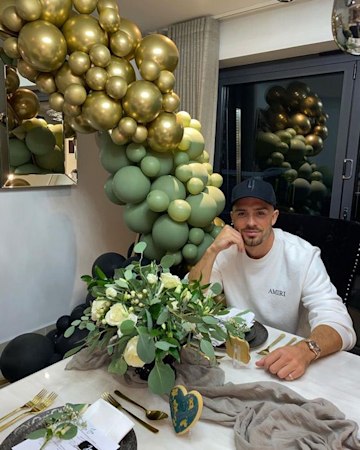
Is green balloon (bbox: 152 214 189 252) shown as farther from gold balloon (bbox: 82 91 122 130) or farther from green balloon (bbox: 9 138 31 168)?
green balloon (bbox: 9 138 31 168)

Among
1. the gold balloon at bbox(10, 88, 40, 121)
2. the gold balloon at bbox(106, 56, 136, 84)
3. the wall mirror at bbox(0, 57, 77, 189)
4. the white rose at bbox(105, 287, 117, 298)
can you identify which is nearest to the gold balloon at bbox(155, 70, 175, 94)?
the gold balloon at bbox(106, 56, 136, 84)

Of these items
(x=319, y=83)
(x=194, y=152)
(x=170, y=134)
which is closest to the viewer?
(x=170, y=134)

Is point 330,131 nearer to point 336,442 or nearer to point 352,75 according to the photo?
point 352,75

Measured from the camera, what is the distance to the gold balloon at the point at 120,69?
164cm

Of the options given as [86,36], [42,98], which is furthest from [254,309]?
[42,98]

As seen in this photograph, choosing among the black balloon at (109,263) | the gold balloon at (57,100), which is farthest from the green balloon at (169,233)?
the gold balloon at (57,100)

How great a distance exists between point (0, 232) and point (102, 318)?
162 centimetres

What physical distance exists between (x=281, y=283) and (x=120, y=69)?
1.21 metres

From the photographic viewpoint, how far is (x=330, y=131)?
2660mm

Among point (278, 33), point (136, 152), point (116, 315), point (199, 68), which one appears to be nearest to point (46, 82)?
point (136, 152)

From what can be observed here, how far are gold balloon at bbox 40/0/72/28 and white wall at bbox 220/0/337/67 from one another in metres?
1.53

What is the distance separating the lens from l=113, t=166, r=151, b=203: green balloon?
1771mm

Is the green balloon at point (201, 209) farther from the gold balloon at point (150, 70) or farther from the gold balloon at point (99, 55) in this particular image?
the gold balloon at point (99, 55)

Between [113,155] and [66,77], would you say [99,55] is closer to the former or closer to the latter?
[66,77]
